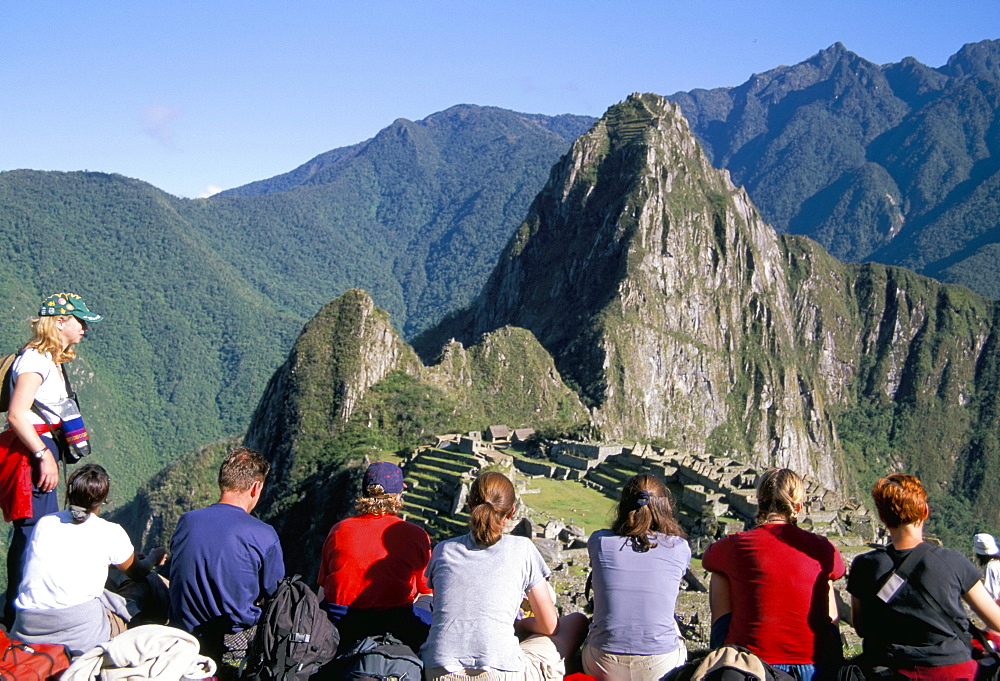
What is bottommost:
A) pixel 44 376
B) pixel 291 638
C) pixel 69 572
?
pixel 291 638

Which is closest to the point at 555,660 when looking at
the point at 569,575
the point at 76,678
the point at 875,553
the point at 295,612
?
the point at 295,612

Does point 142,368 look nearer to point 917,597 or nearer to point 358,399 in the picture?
point 358,399

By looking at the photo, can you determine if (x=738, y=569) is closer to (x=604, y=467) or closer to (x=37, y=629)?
(x=37, y=629)

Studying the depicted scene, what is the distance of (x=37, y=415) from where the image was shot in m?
8.13

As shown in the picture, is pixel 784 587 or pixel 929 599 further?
pixel 784 587

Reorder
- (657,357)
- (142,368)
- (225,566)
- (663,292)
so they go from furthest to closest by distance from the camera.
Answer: (142,368), (663,292), (657,357), (225,566)

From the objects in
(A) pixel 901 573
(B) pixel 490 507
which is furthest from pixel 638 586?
(A) pixel 901 573

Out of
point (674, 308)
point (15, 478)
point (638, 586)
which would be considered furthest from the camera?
point (674, 308)

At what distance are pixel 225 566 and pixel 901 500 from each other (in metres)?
5.73

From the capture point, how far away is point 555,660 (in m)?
7.42

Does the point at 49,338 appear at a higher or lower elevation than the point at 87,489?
higher

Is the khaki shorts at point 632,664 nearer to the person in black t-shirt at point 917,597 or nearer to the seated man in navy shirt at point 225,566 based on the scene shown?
the person in black t-shirt at point 917,597

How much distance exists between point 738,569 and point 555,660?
1793 millimetres

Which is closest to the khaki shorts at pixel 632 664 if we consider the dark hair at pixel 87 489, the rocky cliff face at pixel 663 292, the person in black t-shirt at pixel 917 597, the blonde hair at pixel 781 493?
the blonde hair at pixel 781 493
